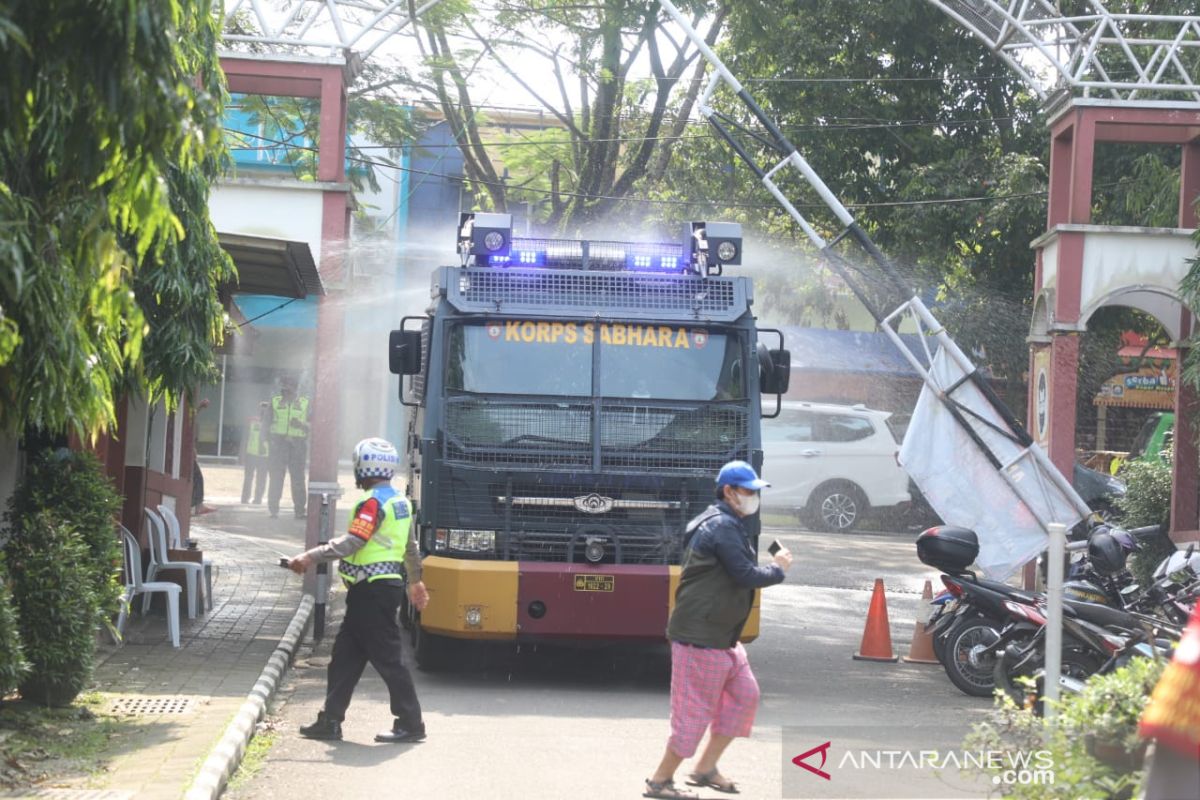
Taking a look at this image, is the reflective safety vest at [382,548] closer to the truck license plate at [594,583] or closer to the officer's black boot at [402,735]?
the officer's black boot at [402,735]

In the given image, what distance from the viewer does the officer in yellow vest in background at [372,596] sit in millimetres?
9195

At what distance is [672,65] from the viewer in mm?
27594

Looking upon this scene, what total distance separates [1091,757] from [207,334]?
694cm

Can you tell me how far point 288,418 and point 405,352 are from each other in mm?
13902

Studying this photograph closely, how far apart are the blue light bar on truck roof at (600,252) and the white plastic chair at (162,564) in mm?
3975

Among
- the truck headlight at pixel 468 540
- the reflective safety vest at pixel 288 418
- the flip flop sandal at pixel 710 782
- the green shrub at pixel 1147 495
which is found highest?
the reflective safety vest at pixel 288 418

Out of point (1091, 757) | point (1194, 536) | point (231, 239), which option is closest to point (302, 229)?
point (231, 239)

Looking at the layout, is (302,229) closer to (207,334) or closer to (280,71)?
(280,71)

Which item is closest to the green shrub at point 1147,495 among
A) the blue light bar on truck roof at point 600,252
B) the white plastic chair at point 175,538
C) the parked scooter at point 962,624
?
the parked scooter at point 962,624

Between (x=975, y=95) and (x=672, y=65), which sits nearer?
(x=975, y=95)

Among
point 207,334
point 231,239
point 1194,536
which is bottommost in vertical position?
point 1194,536

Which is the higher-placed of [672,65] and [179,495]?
[672,65]

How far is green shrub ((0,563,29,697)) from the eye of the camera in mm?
8000

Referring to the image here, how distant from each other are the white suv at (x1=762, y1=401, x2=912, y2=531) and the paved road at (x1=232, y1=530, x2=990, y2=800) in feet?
31.3
